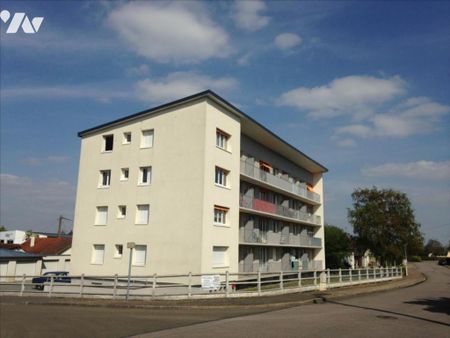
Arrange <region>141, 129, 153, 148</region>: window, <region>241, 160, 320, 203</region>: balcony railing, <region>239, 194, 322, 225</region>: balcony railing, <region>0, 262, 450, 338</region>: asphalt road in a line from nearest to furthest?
<region>0, 262, 450, 338</region>: asphalt road
<region>141, 129, 153, 148</region>: window
<region>239, 194, 322, 225</region>: balcony railing
<region>241, 160, 320, 203</region>: balcony railing

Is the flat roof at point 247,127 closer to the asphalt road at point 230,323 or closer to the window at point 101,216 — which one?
the window at point 101,216

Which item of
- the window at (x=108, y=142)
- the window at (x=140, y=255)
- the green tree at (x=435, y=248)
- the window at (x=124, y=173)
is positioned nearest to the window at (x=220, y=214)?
the window at (x=140, y=255)

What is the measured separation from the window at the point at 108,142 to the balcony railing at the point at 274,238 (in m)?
10.6

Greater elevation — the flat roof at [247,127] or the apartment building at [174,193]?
the flat roof at [247,127]

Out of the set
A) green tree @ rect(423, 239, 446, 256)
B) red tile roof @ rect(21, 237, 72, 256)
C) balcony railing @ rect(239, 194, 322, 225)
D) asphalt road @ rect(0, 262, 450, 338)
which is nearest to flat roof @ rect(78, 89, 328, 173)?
balcony railing @ rect(239, 194, 322, 225)

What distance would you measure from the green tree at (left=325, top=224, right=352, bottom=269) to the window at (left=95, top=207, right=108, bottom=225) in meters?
36.6

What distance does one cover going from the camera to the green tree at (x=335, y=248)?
55844mm

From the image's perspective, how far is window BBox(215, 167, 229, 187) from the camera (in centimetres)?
2536

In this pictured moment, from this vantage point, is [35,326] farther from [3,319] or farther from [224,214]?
[224,214]

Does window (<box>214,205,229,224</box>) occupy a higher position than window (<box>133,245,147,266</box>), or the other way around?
window (<box>214,205,229,224</box>)

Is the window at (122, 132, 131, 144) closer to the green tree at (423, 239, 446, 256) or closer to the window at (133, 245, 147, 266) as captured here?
the window at (133, 245, 147, 266)

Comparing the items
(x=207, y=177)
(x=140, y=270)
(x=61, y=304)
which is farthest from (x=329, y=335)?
(x=140, y=270)

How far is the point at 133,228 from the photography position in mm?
25422

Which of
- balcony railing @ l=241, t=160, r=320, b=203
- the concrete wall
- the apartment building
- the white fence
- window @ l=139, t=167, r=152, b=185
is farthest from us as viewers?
balcony railing @ l=241, t=160, r=320, b=203
